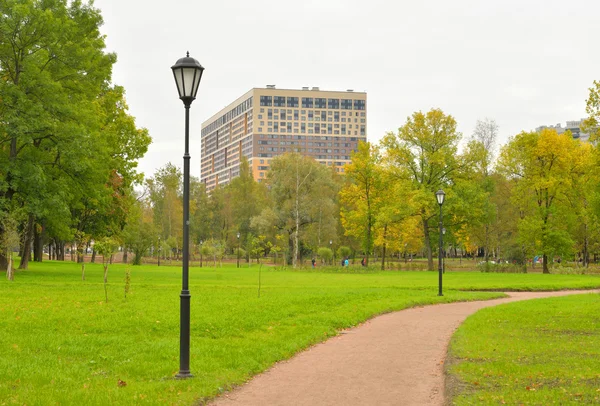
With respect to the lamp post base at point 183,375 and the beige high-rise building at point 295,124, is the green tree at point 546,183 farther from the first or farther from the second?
the beige high-rise building at point 295,124

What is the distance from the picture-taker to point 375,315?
19094mm

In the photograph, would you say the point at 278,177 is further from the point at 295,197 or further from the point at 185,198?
the point at 185,198

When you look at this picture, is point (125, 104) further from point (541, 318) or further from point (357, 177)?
point (541, 318)

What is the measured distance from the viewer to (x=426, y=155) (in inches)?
2291

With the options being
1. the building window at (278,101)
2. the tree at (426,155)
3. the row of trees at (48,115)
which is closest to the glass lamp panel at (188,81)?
the row of trees at (48,115)

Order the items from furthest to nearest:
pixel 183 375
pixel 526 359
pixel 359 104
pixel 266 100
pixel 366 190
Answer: pixel 359 104
pixel 266 100
pixel 366 190
pixel 526 359
pixel 183 375

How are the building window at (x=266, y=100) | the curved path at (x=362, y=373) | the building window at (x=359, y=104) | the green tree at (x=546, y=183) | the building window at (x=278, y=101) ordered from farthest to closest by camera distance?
the building window at (x=359, y=104) → the building window at (x=278, y=101) → the building window at (x=266, y=100) → the green tree at (x=546, y=183) → the curved path at (x=362, y=373)

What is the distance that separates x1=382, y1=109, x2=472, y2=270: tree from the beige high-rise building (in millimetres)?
116741

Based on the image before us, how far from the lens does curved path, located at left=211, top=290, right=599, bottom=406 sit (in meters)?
8.05

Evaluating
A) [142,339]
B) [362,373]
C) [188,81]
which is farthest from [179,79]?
[142,339]

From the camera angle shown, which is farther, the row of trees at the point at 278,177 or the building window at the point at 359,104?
the building window at the point at 359,104

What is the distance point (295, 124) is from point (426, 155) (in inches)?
4931

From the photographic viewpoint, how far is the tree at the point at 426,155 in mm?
57406

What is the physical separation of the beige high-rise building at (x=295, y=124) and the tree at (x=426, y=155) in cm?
11674
